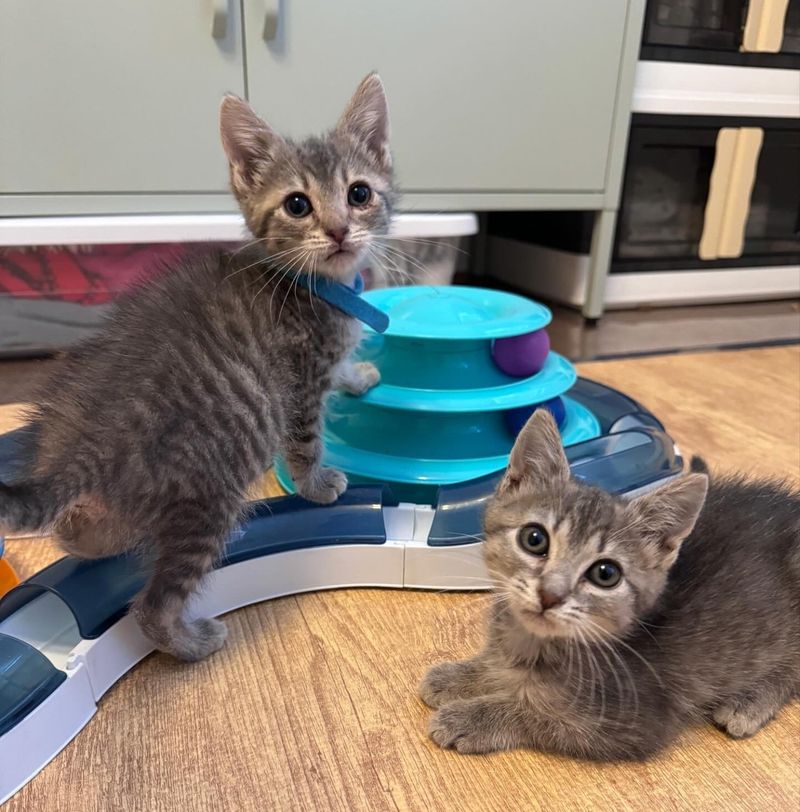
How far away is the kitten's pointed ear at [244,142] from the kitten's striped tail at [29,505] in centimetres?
65

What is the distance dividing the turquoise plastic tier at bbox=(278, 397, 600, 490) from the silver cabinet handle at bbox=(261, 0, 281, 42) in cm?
117

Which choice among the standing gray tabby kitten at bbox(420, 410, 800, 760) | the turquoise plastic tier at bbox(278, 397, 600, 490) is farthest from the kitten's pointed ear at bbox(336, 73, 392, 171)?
the standing gray tabby kitten at bbox(420, 410, 800, 760)

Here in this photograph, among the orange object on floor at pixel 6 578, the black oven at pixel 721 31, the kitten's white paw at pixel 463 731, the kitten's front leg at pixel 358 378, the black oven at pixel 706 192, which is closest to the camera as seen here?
the kitten's white paw at pixel 463 731

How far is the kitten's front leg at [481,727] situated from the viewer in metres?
0.93

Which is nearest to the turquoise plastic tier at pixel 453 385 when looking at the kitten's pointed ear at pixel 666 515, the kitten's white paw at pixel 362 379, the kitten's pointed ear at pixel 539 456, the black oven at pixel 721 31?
the kitten's white paw at pixel 362 379

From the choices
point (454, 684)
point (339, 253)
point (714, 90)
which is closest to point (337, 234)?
point (339, 253)

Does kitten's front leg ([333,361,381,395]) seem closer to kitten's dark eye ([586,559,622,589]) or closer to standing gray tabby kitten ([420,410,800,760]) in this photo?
standing gray tabby kitten ([420,410,800,760])

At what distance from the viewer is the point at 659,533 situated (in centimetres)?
89

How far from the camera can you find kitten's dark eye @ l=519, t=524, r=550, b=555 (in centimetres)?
88

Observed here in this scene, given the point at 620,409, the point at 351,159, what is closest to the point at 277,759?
the point at 351,159

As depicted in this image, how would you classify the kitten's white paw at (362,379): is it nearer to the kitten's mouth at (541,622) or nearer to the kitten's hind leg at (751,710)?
the kitten's mouth at (541,622)

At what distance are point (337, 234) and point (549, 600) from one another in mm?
698

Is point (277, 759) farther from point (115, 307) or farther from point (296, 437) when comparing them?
point (115, 307)

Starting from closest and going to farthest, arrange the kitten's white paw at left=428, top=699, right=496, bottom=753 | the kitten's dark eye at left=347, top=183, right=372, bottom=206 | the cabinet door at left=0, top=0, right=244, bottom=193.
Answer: the kitten's white paw at left=428, top=699, right=496, bottom=753 < the kitten's dark eye at left=347, top=183, right=372, bottom=206 < the cabinet door at left=0, top=0, right=244, bottom=193
